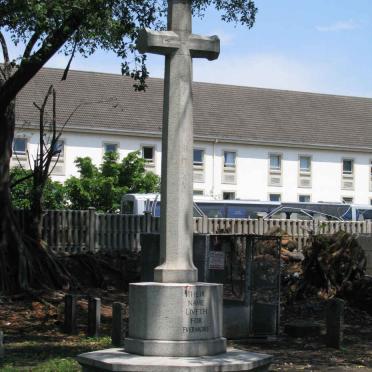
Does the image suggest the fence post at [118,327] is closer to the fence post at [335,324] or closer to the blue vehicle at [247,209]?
the fence post at [335,324]

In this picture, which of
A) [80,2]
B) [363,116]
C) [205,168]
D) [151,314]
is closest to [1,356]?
[151,314]

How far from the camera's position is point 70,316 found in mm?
16344

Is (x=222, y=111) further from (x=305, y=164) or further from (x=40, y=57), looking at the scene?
(x=40, y=57)

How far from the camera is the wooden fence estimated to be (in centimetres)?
2686

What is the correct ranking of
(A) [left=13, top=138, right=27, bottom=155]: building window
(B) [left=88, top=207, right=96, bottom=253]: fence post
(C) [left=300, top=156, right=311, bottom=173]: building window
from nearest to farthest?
(B) [left=88, top=207, right=96, bottom=253]: fence post → (A) [left=13, top=138, right=27, bottom=155]: building window → (C) [left=300, top=156, right=311, bottom=173]: building window

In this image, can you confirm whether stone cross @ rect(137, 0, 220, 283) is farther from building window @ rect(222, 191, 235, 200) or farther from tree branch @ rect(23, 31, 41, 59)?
building window @ rect(222, 191, 235, 200)

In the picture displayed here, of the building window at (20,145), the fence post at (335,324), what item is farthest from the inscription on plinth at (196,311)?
the building window at (20,145)

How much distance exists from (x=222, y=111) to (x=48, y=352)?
1871 inches

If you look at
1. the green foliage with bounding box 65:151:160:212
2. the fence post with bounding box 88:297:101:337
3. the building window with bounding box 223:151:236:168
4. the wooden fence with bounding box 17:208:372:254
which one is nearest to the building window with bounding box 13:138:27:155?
the green foliage with bounding box 65:151:160:212

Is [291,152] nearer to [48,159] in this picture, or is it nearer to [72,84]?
[72,84]

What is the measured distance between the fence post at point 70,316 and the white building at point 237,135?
36.4 meters

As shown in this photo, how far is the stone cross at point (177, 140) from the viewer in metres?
10.1

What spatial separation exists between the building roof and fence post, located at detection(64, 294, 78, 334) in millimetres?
35533

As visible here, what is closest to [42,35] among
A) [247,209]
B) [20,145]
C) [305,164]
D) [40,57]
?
[40,57]
